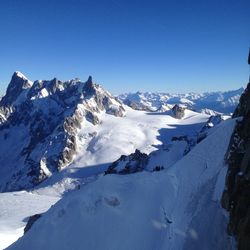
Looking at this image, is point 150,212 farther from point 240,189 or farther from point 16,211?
point 16,211

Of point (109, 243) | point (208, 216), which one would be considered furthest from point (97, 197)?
point (208, 216)

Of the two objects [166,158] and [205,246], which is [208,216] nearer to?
[205,246]

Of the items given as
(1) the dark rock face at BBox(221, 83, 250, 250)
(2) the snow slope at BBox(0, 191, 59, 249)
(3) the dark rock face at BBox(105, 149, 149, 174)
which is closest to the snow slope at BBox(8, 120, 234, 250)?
(1) the dark rock face at BBox(221, 83, 250, 250)

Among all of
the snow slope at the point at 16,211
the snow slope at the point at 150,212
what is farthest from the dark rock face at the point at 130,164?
the snow slope at the point at 150,212

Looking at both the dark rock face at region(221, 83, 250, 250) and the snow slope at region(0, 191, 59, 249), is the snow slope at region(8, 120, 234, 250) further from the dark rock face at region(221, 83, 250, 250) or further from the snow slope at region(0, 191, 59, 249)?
the snow slope at region(0, 191, 59, 249)

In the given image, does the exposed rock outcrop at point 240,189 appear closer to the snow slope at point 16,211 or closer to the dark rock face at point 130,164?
the snow slope at point 16,211

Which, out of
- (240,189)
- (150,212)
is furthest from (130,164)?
(240,189)
